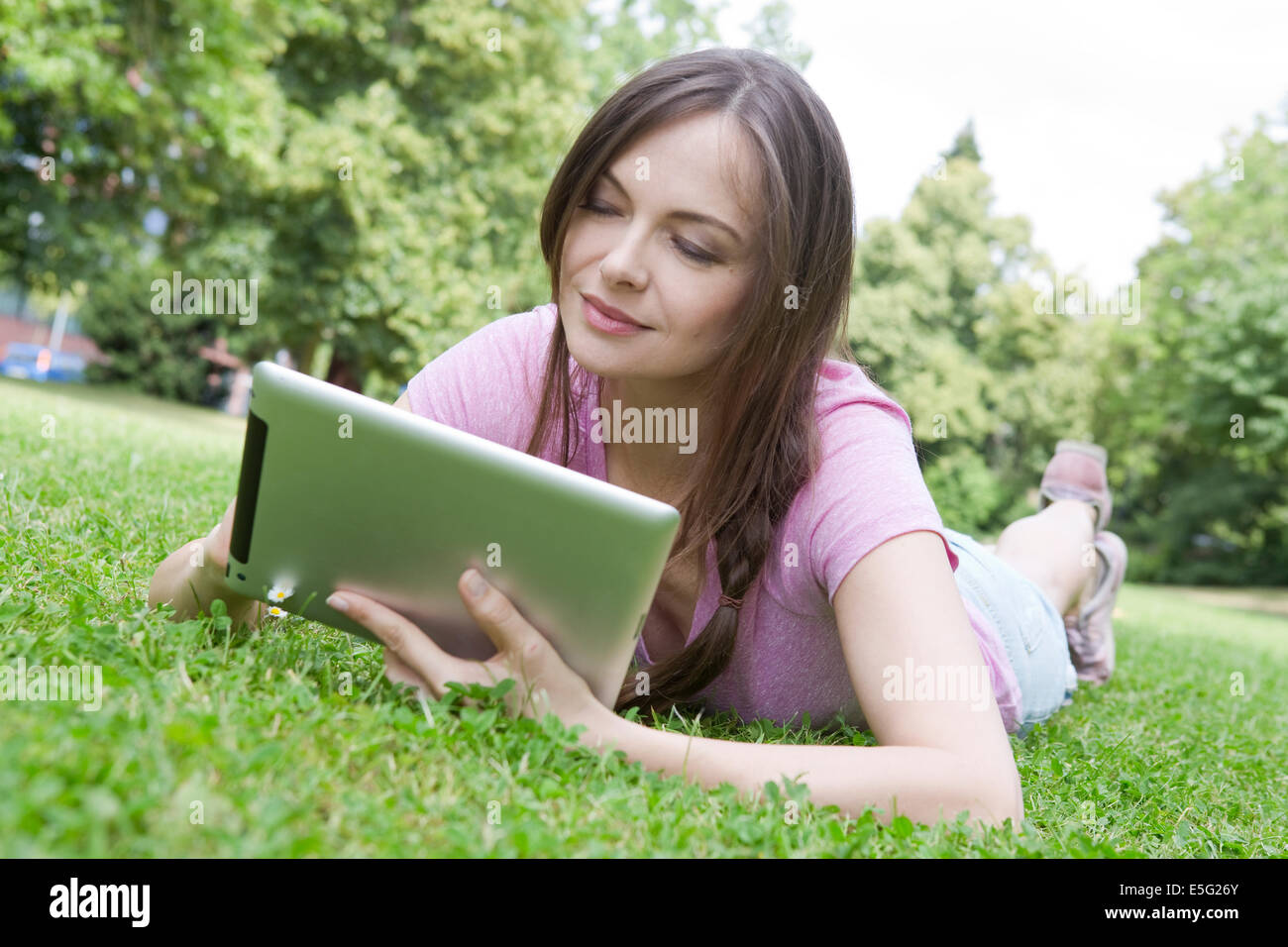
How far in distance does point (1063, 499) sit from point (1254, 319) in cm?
2220

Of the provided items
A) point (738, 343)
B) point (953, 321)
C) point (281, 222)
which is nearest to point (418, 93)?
point (281, 222)

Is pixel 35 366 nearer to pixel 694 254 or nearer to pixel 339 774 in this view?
pixel 694 254

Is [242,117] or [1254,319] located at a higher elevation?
[242,117]

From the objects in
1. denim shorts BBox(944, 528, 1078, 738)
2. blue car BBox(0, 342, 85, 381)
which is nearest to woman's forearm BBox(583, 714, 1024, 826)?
denim shorts BBox(944, 528, 1078, 738)

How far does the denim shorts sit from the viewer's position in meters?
3.47

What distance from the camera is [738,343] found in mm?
2500

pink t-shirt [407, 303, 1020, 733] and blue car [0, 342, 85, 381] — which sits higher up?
pink t-shirt [407, 303, 1020, 733]

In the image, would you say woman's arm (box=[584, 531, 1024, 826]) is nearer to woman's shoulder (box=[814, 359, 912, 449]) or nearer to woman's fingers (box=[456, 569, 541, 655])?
woman's fingers (box=[456, 569, 541, 655])

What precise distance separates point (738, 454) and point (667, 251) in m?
0.55

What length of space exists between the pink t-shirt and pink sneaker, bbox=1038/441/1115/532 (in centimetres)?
205

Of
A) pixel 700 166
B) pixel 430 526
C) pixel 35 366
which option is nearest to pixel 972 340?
pixel 700 166

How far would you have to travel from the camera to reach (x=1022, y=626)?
11.9 ft

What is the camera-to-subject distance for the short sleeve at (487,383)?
2.88m
